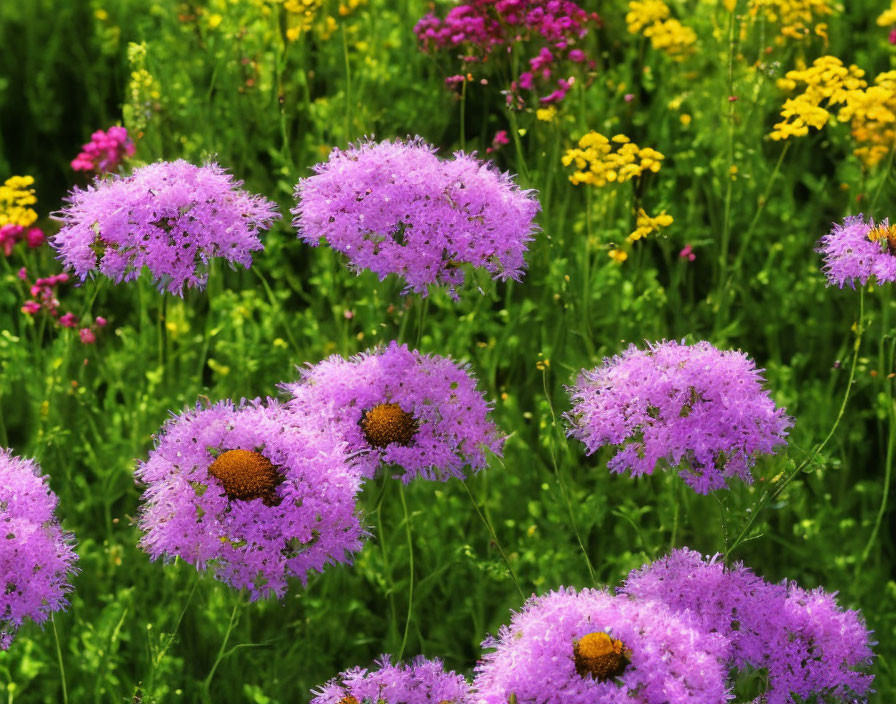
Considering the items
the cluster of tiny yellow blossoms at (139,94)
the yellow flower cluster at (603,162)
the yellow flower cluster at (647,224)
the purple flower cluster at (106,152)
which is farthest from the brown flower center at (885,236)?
the purple flower cluster at (106,152)

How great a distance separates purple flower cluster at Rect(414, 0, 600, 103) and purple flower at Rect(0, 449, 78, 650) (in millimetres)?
2419

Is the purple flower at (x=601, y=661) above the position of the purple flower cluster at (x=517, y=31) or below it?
below

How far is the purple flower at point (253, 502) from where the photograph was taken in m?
2.94

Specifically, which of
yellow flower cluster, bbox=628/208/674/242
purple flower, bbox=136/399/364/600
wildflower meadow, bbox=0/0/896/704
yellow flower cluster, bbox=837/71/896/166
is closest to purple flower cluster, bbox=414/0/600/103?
wildflower meadow, bbox=0/0/896/704

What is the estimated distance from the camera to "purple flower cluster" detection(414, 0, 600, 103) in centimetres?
486

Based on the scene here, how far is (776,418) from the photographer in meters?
3.19

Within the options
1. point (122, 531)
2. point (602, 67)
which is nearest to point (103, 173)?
point (122, 531)

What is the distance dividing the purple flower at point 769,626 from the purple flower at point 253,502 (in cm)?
77

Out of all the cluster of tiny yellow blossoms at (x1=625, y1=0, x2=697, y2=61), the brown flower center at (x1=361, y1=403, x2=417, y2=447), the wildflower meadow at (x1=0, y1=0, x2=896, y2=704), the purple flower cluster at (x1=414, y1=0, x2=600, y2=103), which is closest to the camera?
the wildflower meadow at (x1=0, y1=0, x2=896, y2=704)

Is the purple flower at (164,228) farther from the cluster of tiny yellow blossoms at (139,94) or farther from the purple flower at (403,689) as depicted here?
the cluster of tiny yellow blossoms at (139,94)

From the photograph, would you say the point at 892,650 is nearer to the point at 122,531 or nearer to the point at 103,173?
the point at 122,531

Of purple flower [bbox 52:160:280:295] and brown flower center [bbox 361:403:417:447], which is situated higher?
purple flower [bbox 52:160:280:295]

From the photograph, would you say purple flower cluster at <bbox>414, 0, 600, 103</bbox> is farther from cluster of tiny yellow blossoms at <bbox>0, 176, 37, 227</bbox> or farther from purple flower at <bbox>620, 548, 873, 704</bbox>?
purple flower at <bbox>620, 548, 873, 704</bbox>

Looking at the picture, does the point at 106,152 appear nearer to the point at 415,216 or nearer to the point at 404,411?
the point at 415,216
